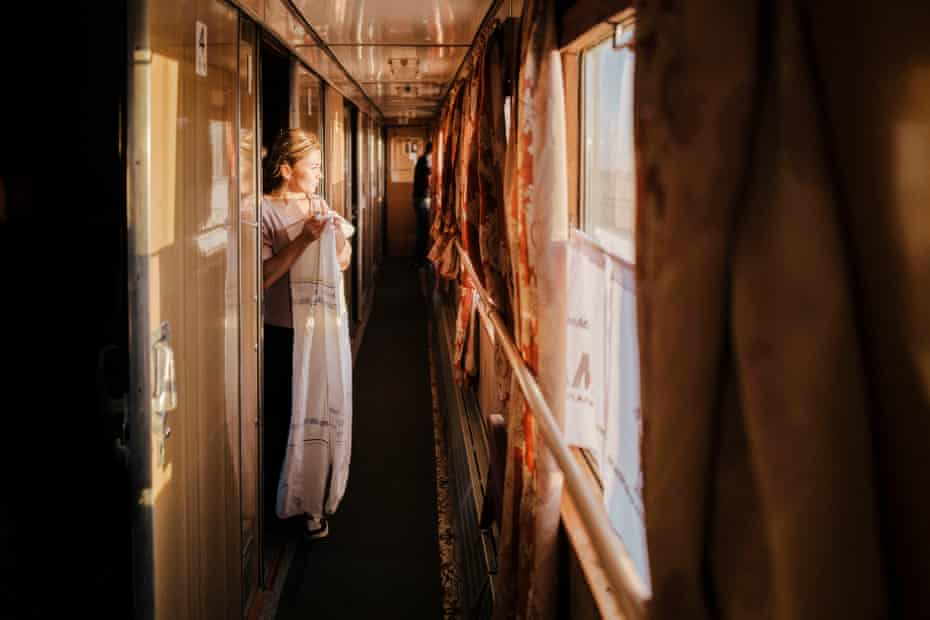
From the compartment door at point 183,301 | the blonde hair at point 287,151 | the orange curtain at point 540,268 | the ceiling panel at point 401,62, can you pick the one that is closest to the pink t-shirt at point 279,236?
the blonde hair at point 287,151

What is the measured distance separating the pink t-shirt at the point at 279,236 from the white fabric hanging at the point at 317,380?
47mm

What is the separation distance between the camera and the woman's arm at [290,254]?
11.0ft

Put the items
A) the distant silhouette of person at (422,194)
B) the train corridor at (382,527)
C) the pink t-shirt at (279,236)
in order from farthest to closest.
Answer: the distant silhouette of person at (422,194) → the pink t-shirt at (279,236) → the train corridor at (382,527)

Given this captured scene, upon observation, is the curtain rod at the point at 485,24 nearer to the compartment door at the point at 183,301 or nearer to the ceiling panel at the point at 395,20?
the ceiling panel at the point at 395,20

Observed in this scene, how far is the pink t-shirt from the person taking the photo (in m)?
3.42

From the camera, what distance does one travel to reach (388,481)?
4625 mm

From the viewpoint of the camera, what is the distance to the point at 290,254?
3.39 metres

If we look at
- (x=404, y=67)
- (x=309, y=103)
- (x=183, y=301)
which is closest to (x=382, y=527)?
(x=183, y=301)

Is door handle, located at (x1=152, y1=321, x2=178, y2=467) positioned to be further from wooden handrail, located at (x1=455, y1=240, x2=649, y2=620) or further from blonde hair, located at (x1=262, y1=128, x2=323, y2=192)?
blonde hair, located at (x1=262, y1=128, x2=323, y2=192)

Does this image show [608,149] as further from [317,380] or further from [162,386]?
[317,380]

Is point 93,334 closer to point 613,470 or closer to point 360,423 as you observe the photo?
point 613,470

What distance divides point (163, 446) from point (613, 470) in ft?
3.71

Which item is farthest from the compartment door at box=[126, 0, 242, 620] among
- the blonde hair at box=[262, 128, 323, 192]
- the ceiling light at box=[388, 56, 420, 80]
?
the ceiling light at box=[388, 56, 420, 80]

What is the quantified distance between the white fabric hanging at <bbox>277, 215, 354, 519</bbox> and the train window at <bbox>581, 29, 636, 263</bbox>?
4.70ft
